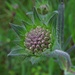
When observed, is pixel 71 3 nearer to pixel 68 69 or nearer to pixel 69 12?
pixel 69 12

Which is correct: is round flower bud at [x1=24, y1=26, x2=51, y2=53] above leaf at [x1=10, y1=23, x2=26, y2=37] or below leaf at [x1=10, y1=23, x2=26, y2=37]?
below

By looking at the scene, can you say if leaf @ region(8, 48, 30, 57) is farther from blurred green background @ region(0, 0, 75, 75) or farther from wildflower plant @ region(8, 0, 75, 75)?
blurred green background @ region(0, 0, 75, 75)

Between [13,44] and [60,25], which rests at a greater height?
[60,25]

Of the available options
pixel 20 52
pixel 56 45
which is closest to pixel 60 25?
pixel 56 45

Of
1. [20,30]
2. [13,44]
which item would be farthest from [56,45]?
[13,44]

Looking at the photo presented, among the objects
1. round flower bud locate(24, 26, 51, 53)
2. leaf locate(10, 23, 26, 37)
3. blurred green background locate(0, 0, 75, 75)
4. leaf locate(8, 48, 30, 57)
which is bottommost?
blurred green background locate(0, 0, 75, 75)

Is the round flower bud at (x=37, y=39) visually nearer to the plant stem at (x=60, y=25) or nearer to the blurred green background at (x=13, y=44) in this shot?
the plant stem at (x=60, y=25)

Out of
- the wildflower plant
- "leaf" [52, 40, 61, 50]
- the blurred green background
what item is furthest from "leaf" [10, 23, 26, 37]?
the blurred green background

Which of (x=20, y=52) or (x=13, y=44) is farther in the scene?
(x=13, y=44)

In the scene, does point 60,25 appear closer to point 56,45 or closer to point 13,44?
point 56,45
